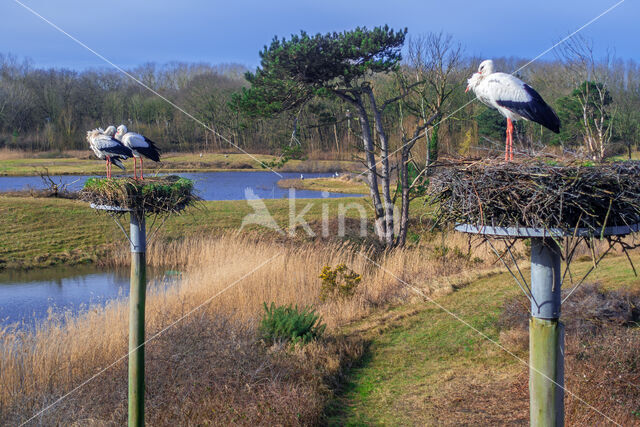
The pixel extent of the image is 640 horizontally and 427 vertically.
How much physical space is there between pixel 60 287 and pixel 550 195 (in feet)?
43.1

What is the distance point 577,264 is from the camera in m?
11.5

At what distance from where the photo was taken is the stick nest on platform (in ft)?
15.8

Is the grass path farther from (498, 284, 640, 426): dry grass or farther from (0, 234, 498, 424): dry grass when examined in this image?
(0, 234, 498, 424): dry grass

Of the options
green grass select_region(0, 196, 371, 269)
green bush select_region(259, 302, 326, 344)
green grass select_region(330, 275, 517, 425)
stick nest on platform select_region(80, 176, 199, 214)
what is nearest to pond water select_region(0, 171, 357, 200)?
green grass select_region(0, 196, 371, 269)

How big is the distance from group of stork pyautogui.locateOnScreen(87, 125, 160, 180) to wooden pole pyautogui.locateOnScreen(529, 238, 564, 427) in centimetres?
409

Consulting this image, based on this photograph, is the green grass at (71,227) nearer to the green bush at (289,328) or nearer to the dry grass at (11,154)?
the green bush at (289,328)

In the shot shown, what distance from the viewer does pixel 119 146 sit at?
584 cm

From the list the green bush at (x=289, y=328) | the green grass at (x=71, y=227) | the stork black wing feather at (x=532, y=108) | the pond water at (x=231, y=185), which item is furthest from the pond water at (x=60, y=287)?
the stork black wing feather at (x=532, y=108)

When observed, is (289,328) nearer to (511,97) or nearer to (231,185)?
(511,97)

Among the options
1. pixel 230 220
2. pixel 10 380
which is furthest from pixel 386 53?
pixel 10 380

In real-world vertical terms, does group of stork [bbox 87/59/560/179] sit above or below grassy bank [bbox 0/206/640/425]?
above

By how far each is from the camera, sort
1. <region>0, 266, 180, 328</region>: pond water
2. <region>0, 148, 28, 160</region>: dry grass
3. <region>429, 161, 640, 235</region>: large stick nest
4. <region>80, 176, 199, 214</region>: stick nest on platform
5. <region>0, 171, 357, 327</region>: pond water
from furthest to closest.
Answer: <region>0, 148, 28, 160</region>: dry grass
<region>0, 266, 180, 328</region>: pond water
<region>0, 171, 357, 327</region>: pond water
<region>80, 176, 199, 214</region>: stick nest on platform
<region>429, 161, 640, 235</region>: large stick nest

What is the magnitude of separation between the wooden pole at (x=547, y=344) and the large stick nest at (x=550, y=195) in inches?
9.7

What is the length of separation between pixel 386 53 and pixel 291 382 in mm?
9863
